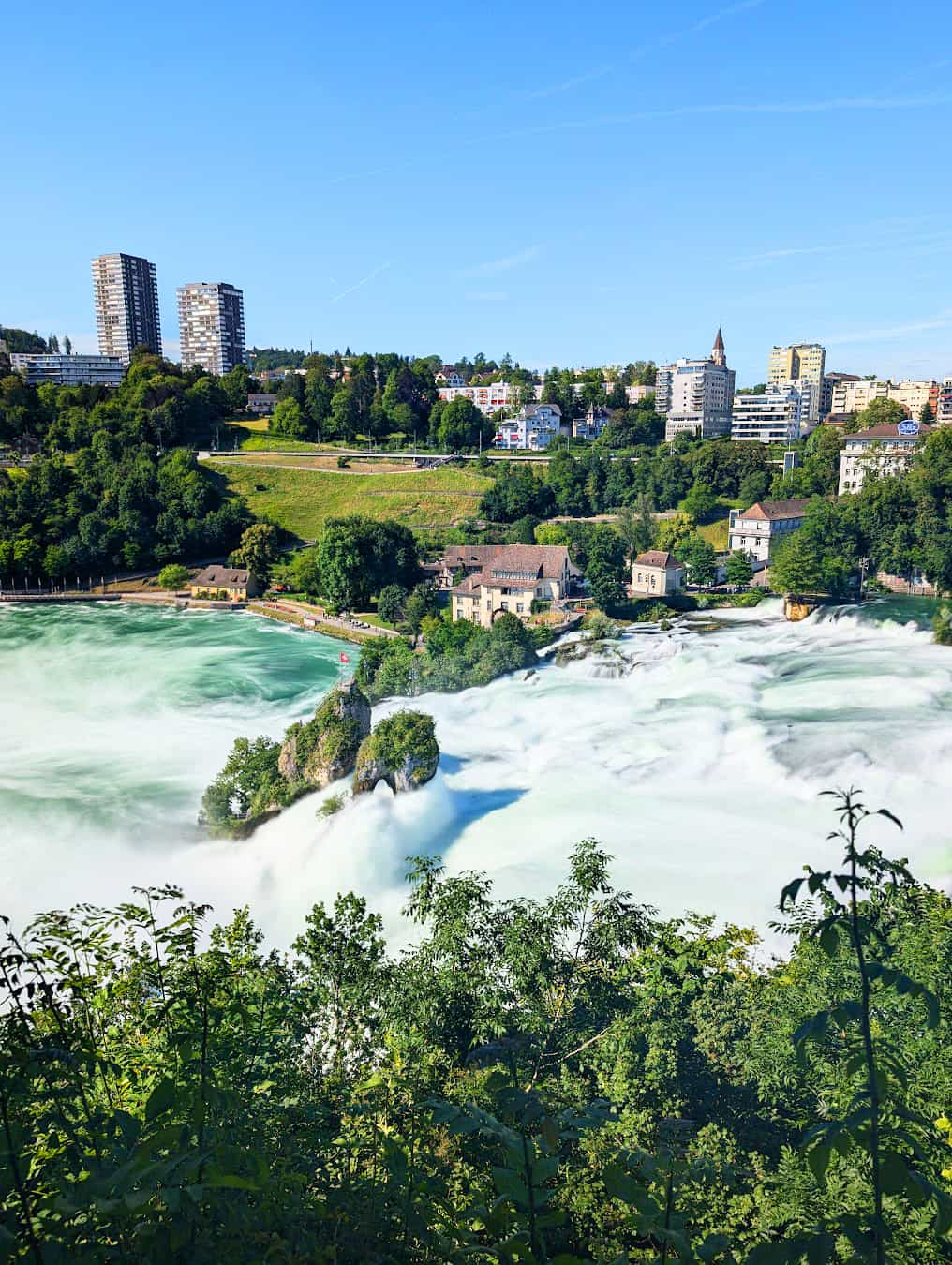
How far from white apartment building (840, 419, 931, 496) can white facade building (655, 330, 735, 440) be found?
15.1m

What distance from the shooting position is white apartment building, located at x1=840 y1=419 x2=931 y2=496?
4291 centimetres

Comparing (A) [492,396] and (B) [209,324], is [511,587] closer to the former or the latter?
(A) [492,396]

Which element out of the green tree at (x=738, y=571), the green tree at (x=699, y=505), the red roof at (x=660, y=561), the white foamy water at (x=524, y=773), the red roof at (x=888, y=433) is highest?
the red roof at (x=888, y=433)

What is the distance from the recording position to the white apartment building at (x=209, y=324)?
94.4m

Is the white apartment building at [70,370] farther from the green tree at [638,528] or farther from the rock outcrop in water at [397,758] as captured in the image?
the rock outcrop in water at [397,758]

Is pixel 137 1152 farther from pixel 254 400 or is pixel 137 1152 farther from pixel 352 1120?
pixel 254 400

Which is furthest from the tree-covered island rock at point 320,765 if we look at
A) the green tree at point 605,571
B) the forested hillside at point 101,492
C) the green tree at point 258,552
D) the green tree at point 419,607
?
the forested hillside at point 101,492

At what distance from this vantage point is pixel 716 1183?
5.32 m

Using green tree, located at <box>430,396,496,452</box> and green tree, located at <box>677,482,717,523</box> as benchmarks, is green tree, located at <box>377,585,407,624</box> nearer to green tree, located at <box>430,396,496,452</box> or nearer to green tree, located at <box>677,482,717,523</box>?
green tree, located at <box>677,482,717,523</box>

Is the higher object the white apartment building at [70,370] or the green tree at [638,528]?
the white apartment building at [70,370]

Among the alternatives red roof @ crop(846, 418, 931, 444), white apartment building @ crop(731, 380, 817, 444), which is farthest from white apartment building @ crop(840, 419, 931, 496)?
white apartment building @ crop(731, 380, 817, 444)

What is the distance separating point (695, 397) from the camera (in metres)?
63.8

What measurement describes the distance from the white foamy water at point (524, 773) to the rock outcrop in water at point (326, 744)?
898 millimetres

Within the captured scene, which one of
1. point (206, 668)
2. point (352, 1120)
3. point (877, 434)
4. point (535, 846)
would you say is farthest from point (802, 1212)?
point (877, 434)
